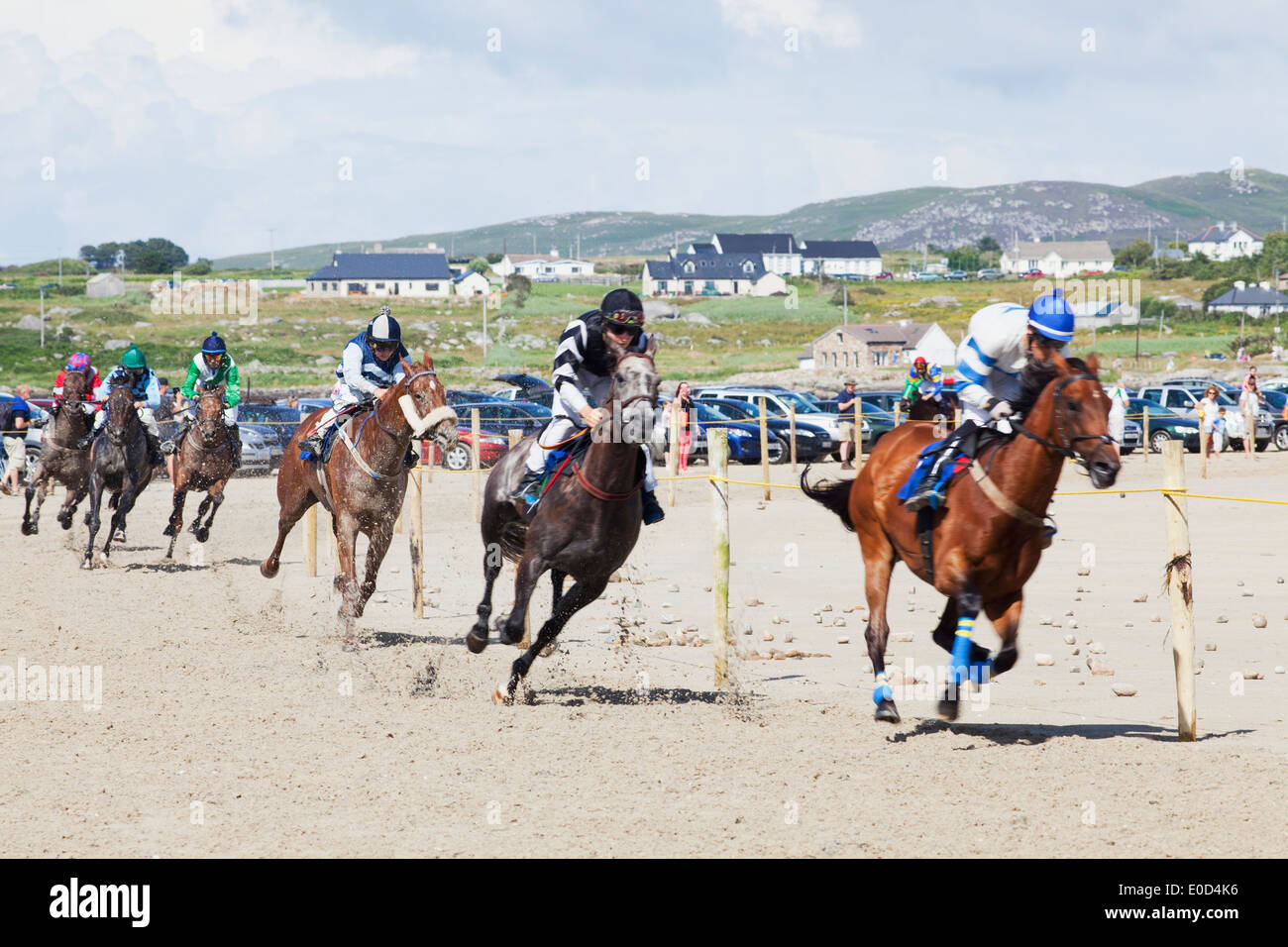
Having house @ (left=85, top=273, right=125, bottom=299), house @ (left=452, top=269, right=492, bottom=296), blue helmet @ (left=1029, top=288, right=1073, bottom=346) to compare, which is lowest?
blue helmet @ (left=1029, top=288, right=1073, bottom=346)

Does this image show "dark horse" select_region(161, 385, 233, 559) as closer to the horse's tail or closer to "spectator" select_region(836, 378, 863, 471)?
the horse's tail

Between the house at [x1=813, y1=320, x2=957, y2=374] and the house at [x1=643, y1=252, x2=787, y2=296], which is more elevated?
the house at [x1=643, y1=252, x2=787, y2=296]

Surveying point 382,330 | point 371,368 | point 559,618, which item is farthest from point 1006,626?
point 371,368

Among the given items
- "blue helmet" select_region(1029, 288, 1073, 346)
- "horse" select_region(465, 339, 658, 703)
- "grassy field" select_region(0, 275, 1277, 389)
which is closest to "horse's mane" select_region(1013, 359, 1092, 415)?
"blue helmet" select_region(1029, 288, 1073, 346)

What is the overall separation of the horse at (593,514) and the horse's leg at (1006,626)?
2.29 metres

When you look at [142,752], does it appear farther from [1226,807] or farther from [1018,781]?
[1226,807]

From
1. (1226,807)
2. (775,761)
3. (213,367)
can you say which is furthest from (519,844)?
(213,367)

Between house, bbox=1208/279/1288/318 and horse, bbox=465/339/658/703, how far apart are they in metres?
126

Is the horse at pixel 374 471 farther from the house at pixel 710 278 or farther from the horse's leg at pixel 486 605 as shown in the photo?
the house at pixel 710 278

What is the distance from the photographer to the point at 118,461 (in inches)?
696

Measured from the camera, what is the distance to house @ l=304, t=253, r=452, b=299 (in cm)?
14712

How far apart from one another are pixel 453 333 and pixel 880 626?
93.5 m

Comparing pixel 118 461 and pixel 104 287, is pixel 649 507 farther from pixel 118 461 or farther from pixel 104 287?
pixel 104 287
